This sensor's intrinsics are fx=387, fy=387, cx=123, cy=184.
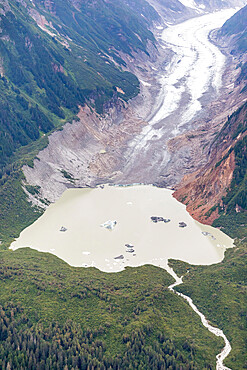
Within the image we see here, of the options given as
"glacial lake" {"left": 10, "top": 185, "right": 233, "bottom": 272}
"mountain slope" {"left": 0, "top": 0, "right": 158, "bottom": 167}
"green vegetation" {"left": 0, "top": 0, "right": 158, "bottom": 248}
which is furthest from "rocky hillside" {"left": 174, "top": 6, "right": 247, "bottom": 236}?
"mountain slope" {"left": 0, "top": 0, "right": 158, "bottom": 167}

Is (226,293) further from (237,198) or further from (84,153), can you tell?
(84,153)

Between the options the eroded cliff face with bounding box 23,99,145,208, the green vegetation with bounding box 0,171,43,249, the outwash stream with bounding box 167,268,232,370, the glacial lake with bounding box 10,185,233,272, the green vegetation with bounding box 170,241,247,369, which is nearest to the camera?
the outwash stream with bounding box 167,268,232,370

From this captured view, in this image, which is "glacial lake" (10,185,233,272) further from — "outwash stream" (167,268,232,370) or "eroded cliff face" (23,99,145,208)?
"eroded cliff face" (23,99,145,208)

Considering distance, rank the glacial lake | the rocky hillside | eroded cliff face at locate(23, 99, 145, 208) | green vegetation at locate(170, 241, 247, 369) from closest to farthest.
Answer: green vegetation at locate(170, 241, 247, 369)
the glacial lake
the rocky hillside
eroded cliff face at locate(23, 99, 145, 208)

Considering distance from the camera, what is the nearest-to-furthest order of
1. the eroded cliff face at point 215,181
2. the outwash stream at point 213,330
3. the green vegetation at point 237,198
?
the outwash stream at point 213,330, the green vegetation at point 237,198, the eroded cliff face at point 215,181

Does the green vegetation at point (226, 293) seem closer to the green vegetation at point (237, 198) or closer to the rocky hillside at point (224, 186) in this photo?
the green vegetation at point (237, 198)

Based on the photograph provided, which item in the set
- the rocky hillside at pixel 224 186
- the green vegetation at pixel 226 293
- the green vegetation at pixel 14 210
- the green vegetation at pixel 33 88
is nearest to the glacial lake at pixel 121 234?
the green vegetation at pixel 14 210
